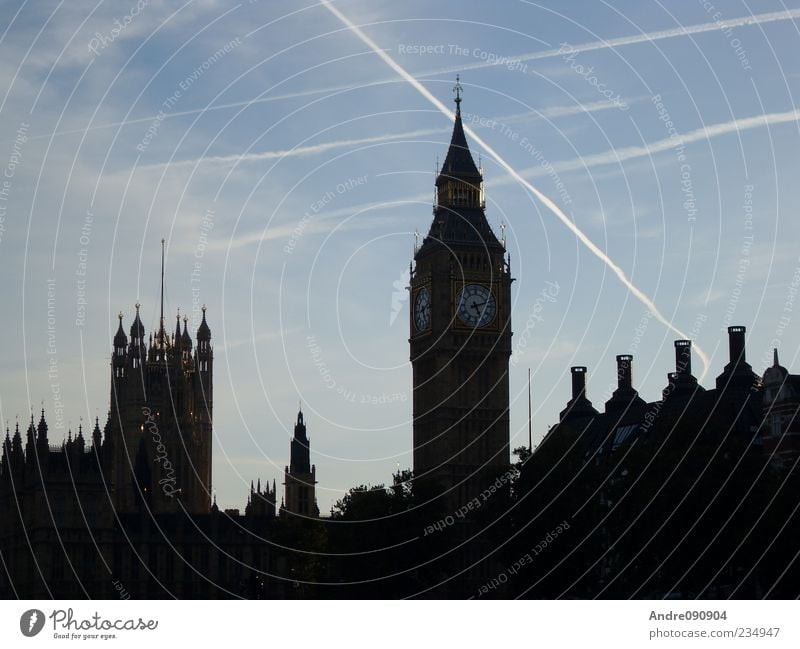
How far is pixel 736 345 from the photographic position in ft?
356

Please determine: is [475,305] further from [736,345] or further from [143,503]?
[736,345]

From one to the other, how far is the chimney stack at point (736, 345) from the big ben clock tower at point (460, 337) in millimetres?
33044

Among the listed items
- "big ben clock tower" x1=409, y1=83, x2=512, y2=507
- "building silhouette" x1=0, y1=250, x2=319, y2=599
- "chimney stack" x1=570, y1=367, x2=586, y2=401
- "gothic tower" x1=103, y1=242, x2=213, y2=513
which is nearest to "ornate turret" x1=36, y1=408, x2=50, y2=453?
"building silhouette" x1=0, y1=250, x2=319, y2=599

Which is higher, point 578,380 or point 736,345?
point 578,380

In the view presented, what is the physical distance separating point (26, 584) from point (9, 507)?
8.03 metres

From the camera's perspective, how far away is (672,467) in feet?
253

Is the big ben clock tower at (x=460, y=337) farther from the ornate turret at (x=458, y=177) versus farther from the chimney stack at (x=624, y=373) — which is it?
the chimney stack at (x=624, y=373)

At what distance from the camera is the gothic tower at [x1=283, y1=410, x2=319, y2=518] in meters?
155

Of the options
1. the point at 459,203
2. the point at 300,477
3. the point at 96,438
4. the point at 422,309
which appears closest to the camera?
the point at 96,438

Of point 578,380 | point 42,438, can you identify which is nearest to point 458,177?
point 578,380

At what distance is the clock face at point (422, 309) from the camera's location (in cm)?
14075

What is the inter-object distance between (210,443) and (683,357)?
192 ft

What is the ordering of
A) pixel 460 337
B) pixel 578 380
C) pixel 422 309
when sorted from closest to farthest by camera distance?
pixel 578 380 < pixel 460 337 < pixel 422 309

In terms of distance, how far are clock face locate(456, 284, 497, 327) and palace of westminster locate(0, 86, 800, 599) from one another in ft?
0.34
